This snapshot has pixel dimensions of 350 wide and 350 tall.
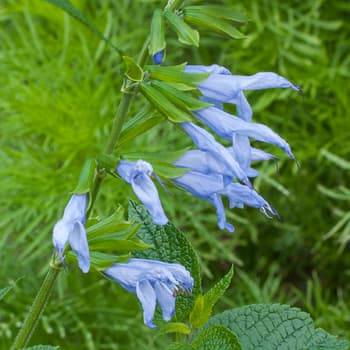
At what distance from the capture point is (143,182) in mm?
465

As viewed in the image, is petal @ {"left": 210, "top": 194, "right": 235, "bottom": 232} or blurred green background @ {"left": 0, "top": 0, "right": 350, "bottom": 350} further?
blurred green background @ {"left": 0, "top": 0, "right": 350, "bottom": 350}

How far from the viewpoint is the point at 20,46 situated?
5.02 feet

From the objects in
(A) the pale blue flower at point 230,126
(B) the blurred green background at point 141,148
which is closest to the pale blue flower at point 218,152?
(A) the pale blue flower at point 230,126

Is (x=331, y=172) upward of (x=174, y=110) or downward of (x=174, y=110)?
downward

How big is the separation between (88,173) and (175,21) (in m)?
0.11

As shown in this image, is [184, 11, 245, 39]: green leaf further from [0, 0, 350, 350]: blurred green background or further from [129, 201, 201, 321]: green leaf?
[0, 0, 350, 350]: blurred green background

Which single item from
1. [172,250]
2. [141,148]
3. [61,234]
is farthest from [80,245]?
[141,148]

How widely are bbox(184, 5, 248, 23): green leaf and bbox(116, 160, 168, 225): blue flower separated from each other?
101 millimetres

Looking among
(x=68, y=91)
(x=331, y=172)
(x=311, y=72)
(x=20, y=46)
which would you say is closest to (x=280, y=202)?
(x=331, y=172)

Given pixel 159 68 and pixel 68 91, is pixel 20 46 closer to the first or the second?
pixel 68 91

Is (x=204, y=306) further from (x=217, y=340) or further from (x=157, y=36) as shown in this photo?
(x=157, y=36)

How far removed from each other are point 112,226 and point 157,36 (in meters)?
0.12

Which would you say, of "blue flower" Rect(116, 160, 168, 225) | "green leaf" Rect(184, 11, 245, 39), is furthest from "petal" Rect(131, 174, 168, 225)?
"green leaf" Rect(184, 11, 245, 39)

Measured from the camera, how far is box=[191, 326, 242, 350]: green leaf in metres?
0.46
